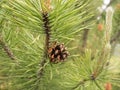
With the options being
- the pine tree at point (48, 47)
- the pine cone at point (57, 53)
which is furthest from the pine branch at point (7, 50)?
the pine cone at point (57, 53)

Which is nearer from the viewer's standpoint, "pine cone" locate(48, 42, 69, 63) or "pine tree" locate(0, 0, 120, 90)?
"pine tree" locate(0, 0, 120, 90)

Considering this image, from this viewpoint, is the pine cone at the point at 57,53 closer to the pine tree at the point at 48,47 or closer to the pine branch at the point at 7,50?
the pine tree at the point at 48,47

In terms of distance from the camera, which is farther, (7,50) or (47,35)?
(7,50)

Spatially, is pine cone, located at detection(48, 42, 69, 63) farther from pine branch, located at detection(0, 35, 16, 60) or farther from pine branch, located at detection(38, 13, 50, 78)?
pine branch, located at detection(0, 35, 16, 60)

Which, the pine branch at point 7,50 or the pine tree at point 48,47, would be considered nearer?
the pine tree at point 48,47

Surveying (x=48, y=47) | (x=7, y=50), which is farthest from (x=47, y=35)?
(x=7, y=50)

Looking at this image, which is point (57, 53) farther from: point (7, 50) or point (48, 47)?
point (7, 50)

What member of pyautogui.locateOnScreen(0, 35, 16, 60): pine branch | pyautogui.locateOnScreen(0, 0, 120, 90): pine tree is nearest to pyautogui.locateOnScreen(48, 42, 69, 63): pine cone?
pyautogui.locateOnScreen(0, 0, 120, 90): pine tree

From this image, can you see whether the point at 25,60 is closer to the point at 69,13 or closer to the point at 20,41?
the point at 20,41

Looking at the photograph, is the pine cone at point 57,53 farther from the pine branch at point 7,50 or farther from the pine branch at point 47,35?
the pine branch at point 7,50

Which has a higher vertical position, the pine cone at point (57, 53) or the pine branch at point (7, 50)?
the pine branch at point (7, 50)
